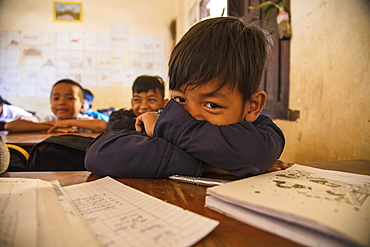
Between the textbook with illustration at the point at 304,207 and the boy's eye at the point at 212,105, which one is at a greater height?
the boy's eye at the point at 212,105

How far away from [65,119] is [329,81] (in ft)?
6.83

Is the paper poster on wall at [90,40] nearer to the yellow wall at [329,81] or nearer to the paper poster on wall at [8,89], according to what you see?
the paper poster on wall at [8,89]

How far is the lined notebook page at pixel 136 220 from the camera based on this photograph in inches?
11.0

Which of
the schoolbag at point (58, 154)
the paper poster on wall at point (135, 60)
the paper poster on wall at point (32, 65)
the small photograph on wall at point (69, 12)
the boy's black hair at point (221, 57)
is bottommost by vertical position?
the schoolbag at point (58, 154)

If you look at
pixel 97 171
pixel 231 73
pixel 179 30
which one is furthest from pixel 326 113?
pixel 179 30

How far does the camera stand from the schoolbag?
2.77 feet

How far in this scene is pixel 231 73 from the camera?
617 mm

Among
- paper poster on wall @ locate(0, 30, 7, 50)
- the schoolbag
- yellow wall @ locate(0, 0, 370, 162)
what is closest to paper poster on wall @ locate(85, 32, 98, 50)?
paper poster on wall @ locate(0, 30, 7, 50)

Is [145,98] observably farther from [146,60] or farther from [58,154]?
[146,60]

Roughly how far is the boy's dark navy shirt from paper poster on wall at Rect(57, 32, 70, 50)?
13.3ft

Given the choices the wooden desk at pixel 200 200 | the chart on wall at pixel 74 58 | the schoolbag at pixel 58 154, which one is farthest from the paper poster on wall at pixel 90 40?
the wooden desk at pixel 200 200

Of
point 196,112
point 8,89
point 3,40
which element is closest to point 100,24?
point 3,40

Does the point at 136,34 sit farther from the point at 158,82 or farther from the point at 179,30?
the point at 158,82

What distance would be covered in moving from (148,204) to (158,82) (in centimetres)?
159
